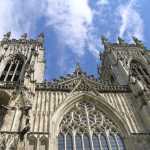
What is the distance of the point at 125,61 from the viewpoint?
25.5m

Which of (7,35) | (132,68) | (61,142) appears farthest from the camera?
(7,35)

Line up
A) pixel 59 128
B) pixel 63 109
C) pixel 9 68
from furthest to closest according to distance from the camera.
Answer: pixel 9 68
pixel 63 109
pixel 59 128

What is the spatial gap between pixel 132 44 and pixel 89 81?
9979 millimetres

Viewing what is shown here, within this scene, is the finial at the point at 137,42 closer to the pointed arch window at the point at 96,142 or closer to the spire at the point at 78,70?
the spire at the point at 78,70

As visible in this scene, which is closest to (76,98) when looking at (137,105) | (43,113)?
(43,113)

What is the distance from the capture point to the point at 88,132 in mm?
16281

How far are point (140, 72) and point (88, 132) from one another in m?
10.4

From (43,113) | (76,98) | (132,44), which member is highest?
(132,44)

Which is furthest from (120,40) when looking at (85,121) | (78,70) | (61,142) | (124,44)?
→ (61,142)

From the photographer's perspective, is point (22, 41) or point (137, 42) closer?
point (22, 41)

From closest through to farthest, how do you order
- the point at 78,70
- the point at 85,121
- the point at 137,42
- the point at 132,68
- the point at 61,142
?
the point at 61,142 → the point at 85,121 → the point at 78,70 → the point at 132,68 → the point at 137,42

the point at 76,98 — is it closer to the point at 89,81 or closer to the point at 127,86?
the point at 89,81

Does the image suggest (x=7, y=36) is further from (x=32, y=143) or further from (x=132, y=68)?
(x=32, y=143)

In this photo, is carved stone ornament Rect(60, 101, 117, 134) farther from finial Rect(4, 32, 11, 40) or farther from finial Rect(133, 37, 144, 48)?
finial Rect(4, 32, 11, 40)
